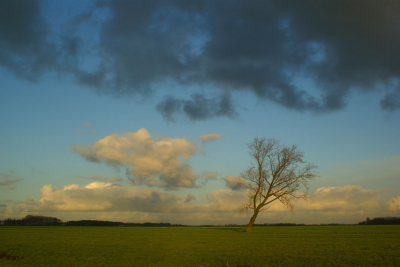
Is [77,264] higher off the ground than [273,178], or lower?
lower

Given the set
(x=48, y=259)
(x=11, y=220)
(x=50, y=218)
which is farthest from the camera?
(x=50, y=218)

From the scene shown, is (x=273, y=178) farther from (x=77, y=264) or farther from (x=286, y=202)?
(x=77, y=264)

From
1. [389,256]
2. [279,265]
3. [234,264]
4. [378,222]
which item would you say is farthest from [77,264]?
[378,222]

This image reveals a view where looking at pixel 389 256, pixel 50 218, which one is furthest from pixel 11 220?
pixel 389 256

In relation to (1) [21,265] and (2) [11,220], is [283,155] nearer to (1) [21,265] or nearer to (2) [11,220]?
(1) [21,265]

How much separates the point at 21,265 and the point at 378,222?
13501 centimetres

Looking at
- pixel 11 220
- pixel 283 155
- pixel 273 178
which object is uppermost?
pixel 283 155

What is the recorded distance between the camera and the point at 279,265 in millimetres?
15703

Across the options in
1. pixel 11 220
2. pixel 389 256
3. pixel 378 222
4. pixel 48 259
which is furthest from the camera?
pixel 11 220

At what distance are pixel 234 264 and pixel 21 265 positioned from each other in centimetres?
1271

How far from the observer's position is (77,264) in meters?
17.8

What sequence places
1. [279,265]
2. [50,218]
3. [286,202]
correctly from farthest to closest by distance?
[50,218] < [286,202] < [279,265]

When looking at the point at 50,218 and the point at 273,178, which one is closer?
the point at 273,178

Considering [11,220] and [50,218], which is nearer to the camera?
[11,220]
